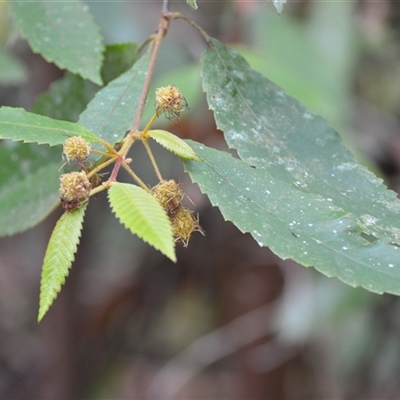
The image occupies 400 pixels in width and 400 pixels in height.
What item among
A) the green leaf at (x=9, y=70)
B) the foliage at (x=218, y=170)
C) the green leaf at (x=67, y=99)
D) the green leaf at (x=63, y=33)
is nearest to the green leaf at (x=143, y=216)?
the foliage at (x=218, y=170)

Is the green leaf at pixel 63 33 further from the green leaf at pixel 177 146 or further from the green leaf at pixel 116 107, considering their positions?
the green leaf at pixel 177 146

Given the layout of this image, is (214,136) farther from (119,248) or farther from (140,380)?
(140,380)

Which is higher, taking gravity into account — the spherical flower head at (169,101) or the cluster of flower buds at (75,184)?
the spherical flower head at (169,101)

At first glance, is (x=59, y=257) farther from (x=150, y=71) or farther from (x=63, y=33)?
(x=63, y=33)

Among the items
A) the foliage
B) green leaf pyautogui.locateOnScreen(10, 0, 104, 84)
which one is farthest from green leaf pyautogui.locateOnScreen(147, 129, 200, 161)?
green leaf pyautogui.locateOnScreen(10, 0, 104, 84)

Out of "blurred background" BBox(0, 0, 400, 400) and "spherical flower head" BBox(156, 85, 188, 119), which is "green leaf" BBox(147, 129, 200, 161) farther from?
"blurred background" BBox(0, 0, 400, 400)

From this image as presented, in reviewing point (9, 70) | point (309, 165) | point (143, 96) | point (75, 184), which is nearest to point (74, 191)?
point (75, 184)
